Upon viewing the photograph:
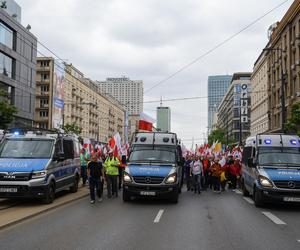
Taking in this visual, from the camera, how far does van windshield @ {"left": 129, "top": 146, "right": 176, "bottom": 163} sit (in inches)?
645

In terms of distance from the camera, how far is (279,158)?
1533 cm

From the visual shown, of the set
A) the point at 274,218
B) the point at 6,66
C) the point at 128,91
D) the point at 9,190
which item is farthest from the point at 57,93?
the point at 274,218

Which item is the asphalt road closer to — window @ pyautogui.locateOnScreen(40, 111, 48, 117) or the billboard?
the billboard

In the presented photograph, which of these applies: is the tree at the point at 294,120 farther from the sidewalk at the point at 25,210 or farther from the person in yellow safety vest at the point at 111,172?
the sidewalk at the point at 25,210

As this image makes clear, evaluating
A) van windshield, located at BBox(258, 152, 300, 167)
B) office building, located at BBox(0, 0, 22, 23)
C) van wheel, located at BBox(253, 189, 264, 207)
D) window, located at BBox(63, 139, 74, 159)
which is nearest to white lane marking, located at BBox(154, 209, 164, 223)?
van wheel, located at BBox(253, 189, 264, 207)

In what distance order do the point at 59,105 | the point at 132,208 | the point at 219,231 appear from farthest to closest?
the point at 59,105
the point at 132,208
the point at 219,231

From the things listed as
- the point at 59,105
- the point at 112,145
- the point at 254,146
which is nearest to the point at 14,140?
the point at 112,145

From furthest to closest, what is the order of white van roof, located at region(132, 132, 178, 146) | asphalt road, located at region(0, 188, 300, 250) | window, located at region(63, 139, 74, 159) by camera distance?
1. white van roof, located at region(132, 132, 178, 146)
2. window, located at region(63, 139, 74, 159)
3. asphalt road, located at region(0, 188, 300, 250)

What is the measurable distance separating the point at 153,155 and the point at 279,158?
4.42 m

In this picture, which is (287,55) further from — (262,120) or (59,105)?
(59,105)

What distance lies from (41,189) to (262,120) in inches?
2572

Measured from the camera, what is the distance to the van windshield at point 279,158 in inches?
594

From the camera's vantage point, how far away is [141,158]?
16.5m

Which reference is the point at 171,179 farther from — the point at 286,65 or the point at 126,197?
the point at 286,65
